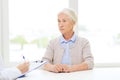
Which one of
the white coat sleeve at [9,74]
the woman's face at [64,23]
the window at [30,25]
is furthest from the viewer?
the window at [30,25]

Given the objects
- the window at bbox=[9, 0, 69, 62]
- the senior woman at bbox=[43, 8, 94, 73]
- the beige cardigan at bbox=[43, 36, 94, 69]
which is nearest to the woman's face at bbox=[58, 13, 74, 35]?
the senior woman at bbox=[43, 8, 94, 73]

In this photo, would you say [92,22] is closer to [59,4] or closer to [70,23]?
[59,4]

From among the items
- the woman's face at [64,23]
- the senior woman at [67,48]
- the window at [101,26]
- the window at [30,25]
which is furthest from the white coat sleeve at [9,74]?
the window at [101,26]

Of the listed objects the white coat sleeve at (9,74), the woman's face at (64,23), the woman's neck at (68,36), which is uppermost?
the woman's face at (64,23)

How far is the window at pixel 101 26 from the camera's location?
331 centimetres

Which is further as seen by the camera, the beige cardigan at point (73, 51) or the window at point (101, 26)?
the window at point (101, 26)

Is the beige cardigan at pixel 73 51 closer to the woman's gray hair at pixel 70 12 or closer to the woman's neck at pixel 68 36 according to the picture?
the woman's neck at pixel 68 36

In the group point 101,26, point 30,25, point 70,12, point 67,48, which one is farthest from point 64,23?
point 101,26

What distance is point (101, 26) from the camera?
3.35 meters

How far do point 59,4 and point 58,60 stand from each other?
39.6 inches

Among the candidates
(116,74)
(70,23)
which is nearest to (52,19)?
(70,23)

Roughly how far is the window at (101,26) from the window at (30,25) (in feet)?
1.05

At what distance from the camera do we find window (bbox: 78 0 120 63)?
10.9 ft

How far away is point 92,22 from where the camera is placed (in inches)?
131
